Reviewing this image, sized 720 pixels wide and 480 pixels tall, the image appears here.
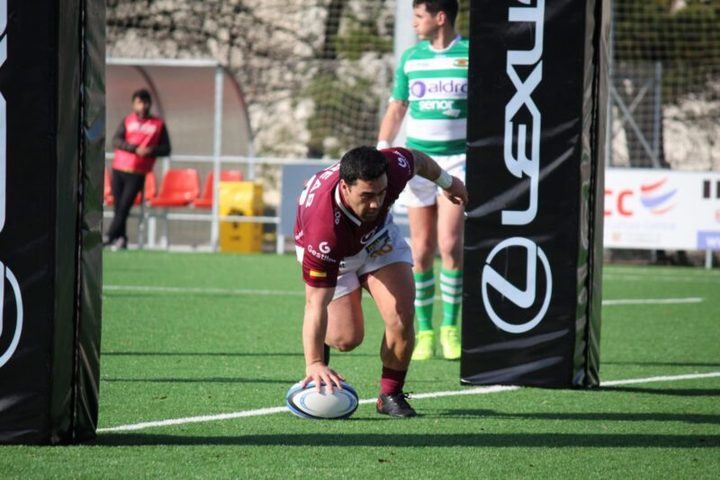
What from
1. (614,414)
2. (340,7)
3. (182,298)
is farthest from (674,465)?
(340,7)

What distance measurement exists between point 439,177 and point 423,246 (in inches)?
84.8

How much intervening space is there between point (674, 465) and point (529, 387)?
6.35 feet

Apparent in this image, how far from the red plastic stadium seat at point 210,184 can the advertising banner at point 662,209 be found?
6095 mm

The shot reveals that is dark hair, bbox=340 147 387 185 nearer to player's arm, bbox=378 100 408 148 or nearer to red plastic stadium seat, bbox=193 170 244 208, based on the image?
player's arm, bbox=378 100 408 148

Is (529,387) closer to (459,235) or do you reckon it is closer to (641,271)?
(459,235)

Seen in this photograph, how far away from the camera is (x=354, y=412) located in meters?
5.73

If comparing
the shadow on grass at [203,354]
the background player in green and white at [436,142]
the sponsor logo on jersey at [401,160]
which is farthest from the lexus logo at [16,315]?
the background player in green and white at [436,142]

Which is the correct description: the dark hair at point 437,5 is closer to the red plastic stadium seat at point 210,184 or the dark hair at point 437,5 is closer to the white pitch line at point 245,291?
the white pitch line at point 245,291

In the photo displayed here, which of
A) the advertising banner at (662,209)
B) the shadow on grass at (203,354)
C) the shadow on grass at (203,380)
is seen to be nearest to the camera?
the shadow on grass at (203,380)

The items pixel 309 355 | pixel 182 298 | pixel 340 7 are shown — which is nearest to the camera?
pixel 309 355

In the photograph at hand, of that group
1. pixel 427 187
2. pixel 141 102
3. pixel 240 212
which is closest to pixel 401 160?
pixel 427 187

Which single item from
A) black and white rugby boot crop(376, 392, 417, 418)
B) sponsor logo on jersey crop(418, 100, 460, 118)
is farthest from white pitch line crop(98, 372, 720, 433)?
sponsor logo on jersey crop(418, 100, 460, 118)

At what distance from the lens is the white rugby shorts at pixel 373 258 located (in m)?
5.96

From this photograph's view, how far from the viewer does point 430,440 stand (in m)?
5.17
